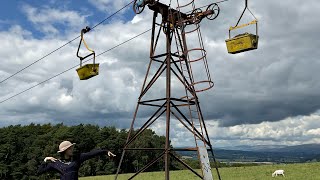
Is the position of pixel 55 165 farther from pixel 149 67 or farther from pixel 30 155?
pixel 30 155

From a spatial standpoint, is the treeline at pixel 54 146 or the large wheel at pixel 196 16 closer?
the large wheel at pixel 196 16

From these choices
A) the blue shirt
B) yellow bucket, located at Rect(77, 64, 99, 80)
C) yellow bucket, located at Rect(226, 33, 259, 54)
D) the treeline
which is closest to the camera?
the blue shirt

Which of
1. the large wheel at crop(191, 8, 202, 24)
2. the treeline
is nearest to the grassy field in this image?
the large wheel at crop(191, 8, 202, 24)

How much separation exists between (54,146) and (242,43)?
7608 centimetres

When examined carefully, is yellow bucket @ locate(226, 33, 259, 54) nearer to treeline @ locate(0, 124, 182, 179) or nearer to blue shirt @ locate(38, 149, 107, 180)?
blue shirt @ locate(38, 149, 107, 180)

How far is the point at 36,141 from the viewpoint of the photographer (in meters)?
87.4

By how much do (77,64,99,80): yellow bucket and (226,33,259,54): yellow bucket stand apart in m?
5.11

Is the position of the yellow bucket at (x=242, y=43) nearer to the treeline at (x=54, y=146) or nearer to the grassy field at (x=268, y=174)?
the grassy field at (x=268, y=174)

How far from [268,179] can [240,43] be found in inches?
640

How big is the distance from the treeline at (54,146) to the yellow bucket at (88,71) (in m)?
59.4

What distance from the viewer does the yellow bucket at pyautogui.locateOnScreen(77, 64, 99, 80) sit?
15055mm

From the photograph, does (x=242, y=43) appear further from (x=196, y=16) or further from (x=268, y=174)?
(x=268, y=174)

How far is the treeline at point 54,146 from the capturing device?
7919 cm

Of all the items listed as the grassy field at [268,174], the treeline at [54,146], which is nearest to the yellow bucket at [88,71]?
the grassy field at [268,174]
